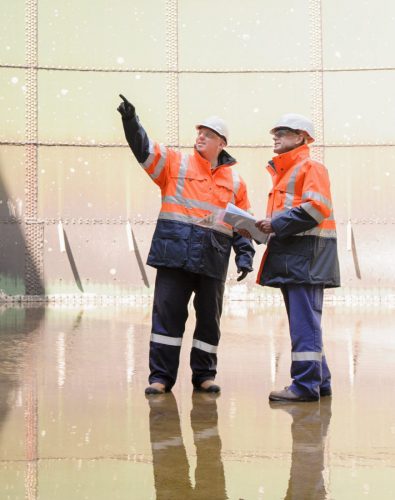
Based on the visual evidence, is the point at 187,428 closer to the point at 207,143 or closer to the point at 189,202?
the point at 189,202

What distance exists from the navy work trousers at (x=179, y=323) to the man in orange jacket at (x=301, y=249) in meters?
0.48

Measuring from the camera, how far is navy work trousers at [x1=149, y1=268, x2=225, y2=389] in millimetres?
5688

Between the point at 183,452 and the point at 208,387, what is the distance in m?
1.72

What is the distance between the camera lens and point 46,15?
1359cm

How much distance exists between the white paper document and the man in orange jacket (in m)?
0.06

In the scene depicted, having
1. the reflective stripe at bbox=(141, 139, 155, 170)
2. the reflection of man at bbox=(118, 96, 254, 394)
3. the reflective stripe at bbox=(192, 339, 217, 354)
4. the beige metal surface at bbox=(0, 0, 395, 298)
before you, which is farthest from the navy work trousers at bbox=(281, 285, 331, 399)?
the beige metal surface at bbox=(0, 0, 395, 298)

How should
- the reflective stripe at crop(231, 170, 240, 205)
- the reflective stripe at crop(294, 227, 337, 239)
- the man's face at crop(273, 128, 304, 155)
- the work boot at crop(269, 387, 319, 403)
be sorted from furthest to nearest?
1. the reflective stripe at crop(231, 170, 240, 205)
2. the man's face at crop(273, 128, 304, 155)
3. the reflective stripe at crop(294, 227, 337, 239)
4. the work boot at crop(269, 387, 319, 403)

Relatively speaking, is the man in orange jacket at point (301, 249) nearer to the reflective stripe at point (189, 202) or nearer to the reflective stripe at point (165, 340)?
the reflective stripe at point (189, 202)

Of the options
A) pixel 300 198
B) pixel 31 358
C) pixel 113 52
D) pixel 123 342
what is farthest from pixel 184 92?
pixel 300 198

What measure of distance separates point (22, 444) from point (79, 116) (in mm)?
9958

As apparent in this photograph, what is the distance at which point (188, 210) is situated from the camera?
5691mm

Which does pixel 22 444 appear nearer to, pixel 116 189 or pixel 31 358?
pixel 31 358

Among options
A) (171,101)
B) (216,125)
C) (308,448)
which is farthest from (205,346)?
(171,101)

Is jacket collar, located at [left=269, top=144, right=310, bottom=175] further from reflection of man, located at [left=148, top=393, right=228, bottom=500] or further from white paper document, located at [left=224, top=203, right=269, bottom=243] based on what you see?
reflection of man, located at [left=148, top=393, right=228, bottom=500]
